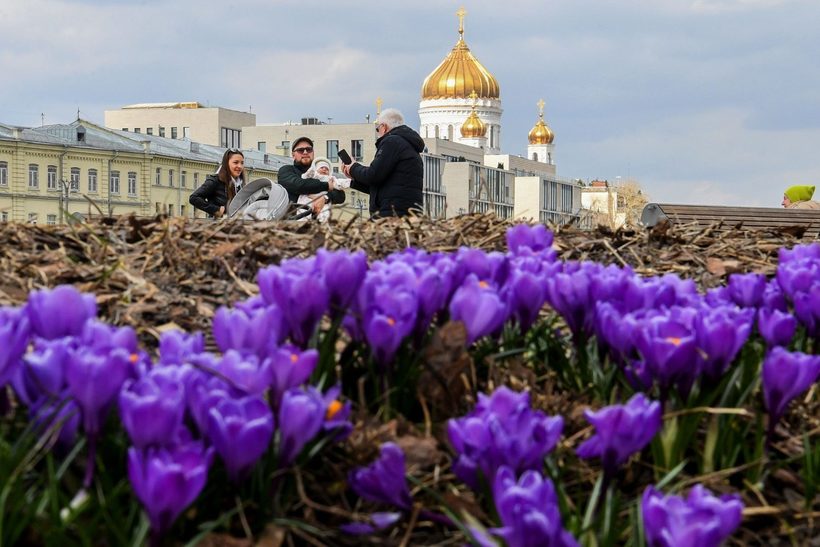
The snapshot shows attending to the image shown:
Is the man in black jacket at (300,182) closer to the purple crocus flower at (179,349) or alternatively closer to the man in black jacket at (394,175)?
the man in black jacket at (394,175)

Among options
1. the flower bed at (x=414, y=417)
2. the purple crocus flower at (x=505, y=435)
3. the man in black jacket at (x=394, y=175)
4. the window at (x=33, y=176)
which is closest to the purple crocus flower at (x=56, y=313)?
the flower bed at (x=414, y=417)

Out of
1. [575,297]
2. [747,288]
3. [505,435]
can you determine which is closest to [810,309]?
[747,288]

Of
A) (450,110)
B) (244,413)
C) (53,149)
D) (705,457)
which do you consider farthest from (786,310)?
(450,110)

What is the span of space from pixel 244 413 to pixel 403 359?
504 mm

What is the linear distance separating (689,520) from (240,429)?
1.58 feet

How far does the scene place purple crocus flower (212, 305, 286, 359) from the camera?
5.18 feet

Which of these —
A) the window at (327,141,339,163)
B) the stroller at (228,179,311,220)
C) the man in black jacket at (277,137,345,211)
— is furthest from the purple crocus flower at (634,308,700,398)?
the window at (327,141,339,163)

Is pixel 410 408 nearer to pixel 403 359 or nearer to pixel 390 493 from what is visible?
pixel 403 359

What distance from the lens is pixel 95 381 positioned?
4.53 feet

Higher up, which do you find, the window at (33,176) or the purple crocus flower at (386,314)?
the window at (33,176)

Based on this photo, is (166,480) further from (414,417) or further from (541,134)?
(541,134)

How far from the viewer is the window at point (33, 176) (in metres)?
76.6

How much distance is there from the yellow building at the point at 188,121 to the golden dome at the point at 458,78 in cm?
2141

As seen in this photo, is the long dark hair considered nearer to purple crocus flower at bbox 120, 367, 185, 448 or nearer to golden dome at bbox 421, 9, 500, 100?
purple crocus flower at bbox 120, 367, 185, 448
